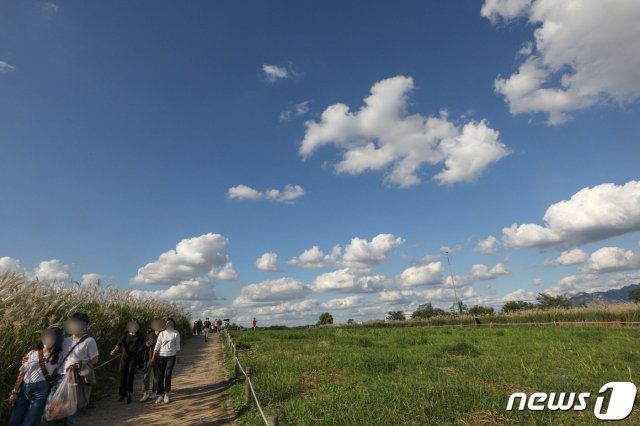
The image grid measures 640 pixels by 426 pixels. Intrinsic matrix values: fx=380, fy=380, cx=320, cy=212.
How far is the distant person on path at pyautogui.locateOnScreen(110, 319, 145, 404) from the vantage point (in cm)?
1012

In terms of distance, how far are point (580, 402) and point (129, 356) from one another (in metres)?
10.7

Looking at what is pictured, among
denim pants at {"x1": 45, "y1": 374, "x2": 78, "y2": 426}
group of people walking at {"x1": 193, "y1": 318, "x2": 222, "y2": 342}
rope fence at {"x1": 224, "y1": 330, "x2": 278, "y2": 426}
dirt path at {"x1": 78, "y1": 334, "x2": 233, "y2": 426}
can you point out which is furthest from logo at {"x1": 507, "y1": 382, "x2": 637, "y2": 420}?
group of people walking at {"x1": 193, "y1": 318, "x2": 222, "y2": 342}

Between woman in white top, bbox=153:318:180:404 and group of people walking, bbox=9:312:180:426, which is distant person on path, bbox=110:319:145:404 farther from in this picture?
group of people walking, bbox=9:312:180:426

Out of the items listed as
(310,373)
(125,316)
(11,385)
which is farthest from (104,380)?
(310,373)

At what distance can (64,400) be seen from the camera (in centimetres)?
561

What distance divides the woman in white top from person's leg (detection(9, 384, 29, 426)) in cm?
429

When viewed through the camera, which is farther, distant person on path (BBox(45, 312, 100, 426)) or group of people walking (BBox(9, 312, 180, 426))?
distant person on path (BBox(45, 312, 100, 426))

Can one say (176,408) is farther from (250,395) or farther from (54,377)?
(54,377)

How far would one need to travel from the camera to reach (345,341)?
2184cm

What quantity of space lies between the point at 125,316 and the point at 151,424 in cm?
828

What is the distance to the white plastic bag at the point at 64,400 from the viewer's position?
217 inches

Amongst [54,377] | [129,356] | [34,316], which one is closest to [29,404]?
[54,377]

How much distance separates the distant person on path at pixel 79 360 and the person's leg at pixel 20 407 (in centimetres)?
36

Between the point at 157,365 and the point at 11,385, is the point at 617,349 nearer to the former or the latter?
the point at 157,365
